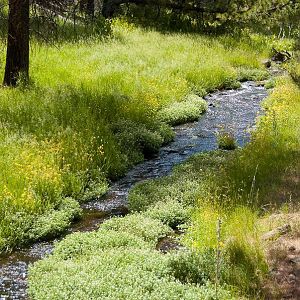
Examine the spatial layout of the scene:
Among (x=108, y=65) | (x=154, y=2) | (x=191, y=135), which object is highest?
(x=154, y=2)

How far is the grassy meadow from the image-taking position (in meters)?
8.60

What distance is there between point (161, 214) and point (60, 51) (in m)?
11.6

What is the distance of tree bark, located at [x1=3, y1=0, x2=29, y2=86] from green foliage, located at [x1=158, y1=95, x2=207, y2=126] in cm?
405

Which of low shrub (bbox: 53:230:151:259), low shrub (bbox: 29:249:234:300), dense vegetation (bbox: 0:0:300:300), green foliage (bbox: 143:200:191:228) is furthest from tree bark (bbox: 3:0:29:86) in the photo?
low shrub (bbox: 29:249:234:300)

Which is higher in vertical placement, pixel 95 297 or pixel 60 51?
pixel 60 51

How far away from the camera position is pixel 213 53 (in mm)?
22656

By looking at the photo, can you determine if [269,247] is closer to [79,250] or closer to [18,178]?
[79,250]

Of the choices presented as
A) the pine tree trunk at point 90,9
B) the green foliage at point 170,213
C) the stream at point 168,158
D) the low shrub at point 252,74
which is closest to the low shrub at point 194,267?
the green foliage at point 170,213

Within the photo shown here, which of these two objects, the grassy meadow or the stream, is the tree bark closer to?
the grassy meadow

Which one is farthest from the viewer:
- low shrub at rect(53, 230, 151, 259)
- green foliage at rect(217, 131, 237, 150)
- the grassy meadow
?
green foliage at rect(217, 131, 237, 150)

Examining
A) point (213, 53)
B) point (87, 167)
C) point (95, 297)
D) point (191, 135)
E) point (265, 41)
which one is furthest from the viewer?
point (265, 41)

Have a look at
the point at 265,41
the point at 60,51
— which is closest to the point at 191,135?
the point at 60,51

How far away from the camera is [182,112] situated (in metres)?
15.2

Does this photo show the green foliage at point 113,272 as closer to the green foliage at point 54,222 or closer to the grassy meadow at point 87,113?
the green foliage at point 54,222
